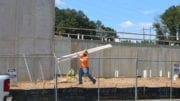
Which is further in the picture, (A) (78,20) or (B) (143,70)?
(A) (78,20)

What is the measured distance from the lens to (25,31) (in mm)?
36781

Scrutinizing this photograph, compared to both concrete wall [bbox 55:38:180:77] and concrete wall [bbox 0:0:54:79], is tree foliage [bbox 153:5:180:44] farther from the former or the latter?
concrete wall [bbox 0:0:54:79]

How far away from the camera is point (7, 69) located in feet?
113

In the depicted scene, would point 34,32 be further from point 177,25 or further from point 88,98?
point 177,25

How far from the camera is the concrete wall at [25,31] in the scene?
35.2 meters

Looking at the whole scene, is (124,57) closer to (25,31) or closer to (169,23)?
(25,31)

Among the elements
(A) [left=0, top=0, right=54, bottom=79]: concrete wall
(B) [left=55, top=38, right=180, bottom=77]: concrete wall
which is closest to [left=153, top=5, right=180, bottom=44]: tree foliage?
(B) [left=55, top=38, right=180, bottom=77]: concrete wall

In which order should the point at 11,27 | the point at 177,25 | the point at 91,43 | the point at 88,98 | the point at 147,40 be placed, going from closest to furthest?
the point at 88,98
the point at 11,27
the point at 91,43
the point at 147,40
the point at 177,25

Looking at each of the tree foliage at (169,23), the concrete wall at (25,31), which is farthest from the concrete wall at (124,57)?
the tree foliage at (169,23)

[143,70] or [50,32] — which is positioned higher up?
[50,32]

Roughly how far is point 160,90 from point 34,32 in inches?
555

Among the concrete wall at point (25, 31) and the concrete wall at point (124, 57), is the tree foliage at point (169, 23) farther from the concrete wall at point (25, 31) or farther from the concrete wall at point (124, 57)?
the concrete wall at point (25, 31)

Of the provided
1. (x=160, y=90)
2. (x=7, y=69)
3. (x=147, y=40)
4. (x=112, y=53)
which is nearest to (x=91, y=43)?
(x=112, y=53)

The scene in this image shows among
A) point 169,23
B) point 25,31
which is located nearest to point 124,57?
point 25,31
